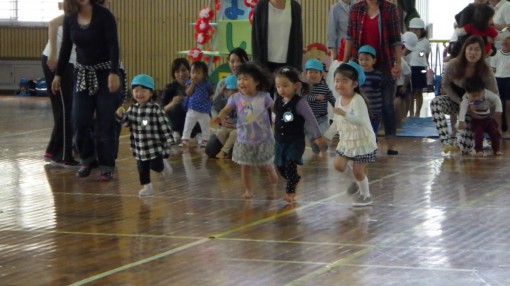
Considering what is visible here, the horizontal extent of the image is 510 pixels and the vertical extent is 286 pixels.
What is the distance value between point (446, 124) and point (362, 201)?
4.08 metres

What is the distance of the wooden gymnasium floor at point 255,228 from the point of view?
5816mm

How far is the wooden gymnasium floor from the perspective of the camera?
19.1 feet

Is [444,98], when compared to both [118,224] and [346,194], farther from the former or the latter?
[118,224]

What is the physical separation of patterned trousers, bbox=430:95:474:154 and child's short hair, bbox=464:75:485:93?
1.04 ft

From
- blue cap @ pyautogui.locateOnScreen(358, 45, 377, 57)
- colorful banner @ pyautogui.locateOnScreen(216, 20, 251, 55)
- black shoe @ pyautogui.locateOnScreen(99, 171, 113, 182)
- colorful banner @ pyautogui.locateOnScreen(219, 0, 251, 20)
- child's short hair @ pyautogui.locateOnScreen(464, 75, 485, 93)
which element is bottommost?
black shoe @ pyautogui.locateOnScreen(99, 171, 113, 182)

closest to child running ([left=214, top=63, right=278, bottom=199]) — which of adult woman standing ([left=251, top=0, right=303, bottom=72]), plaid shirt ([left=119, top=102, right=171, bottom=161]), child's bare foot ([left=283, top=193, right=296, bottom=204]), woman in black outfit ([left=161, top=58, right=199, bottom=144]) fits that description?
child's bare foot ([left=283, top=193, right=296, bottom=204])

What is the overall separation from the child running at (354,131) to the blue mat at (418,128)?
5552 millimetres

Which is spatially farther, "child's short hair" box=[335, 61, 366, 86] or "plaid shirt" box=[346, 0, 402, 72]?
"plaid shirt" box=[346, 0, 402, 72]

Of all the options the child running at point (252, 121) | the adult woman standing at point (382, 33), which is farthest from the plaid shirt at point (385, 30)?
the child running at point (252, 121)

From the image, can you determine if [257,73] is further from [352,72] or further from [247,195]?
[247,195]

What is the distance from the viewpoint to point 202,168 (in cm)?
1057

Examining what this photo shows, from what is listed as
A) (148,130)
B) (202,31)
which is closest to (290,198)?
(148,130)

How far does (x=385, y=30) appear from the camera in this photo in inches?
442

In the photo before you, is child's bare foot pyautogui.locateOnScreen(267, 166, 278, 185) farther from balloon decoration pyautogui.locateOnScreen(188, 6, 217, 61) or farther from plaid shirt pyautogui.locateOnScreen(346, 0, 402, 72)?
balloon decoration pyautogui.locateOnScreen(188, 6, 217, 61)
